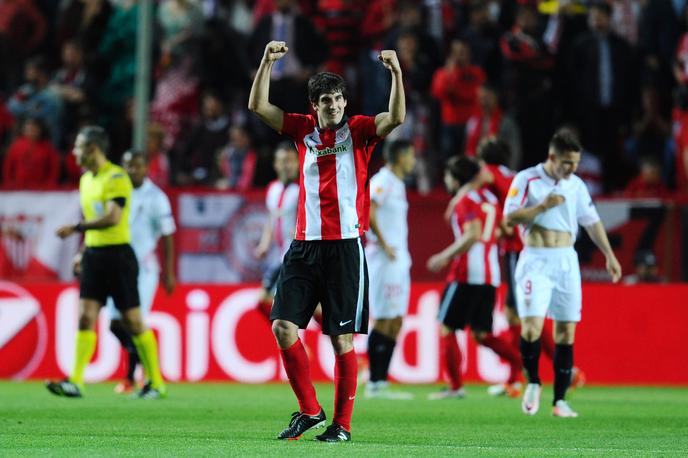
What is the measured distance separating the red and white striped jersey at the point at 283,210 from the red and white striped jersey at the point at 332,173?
606 cm

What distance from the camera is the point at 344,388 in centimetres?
851

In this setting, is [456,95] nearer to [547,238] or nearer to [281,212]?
[281,212]

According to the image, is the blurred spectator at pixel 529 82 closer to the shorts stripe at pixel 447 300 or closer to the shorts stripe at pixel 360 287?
the shorts stripe at pixel 447 300

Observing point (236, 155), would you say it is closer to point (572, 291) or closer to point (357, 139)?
point (572, 291)

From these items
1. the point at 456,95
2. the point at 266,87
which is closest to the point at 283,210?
the point at 456,95

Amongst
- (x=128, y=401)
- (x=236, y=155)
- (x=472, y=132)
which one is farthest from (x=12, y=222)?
(x=472, y=132)

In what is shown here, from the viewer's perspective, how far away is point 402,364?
15352 millimetres

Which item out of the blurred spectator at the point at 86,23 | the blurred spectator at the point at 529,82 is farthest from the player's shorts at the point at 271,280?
the blurred spectator at the point at 86,23

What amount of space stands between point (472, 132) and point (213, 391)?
505cm

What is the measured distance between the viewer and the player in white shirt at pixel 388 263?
1304cm

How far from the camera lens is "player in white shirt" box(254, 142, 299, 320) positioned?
14711 millimetres

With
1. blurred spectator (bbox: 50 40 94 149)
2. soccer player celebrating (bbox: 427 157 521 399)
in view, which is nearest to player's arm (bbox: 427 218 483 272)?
soccer player celebrating (bbox: 427 157 521 399)

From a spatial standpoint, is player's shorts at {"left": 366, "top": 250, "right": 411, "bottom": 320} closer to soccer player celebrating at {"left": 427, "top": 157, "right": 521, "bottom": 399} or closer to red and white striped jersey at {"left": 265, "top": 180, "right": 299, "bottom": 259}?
soccer player celebrating at {"left": 427, "top": 157, "right": 521, "bottom": 399}

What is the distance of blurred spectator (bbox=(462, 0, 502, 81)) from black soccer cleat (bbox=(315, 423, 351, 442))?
1015 centimetres
